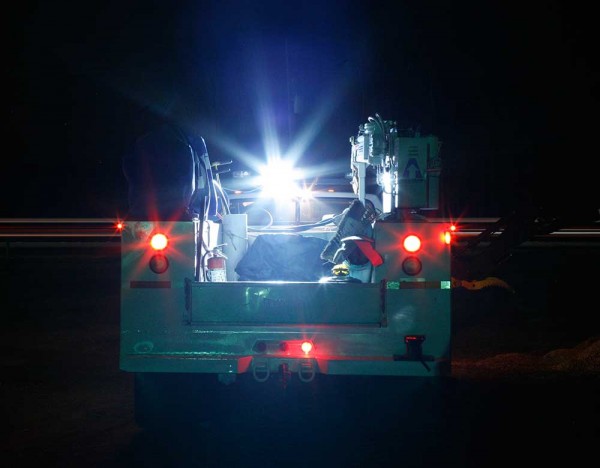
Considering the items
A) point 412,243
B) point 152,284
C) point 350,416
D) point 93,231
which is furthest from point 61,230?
point 412,243

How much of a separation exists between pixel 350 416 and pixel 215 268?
1.66 metres

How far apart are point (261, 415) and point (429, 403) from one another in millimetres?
1408

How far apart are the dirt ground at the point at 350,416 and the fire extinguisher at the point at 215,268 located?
1.16m

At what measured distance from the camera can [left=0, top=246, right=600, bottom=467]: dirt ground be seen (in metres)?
5.69

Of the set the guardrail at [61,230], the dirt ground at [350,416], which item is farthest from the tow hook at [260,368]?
the guardrail at [61,230]

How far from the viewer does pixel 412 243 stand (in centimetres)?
588

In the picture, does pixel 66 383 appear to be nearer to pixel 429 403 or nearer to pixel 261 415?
pixel 261 415

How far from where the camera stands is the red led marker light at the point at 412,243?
5.88 m

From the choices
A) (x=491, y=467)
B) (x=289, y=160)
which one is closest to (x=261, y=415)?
(x=491, y=467)

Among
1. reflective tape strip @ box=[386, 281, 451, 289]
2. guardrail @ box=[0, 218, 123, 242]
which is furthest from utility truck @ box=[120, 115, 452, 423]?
guardrail @ box=[0, 218, 123, 242]

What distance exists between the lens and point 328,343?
19.3 ft

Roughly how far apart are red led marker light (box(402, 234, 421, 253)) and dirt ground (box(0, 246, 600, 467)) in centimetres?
140

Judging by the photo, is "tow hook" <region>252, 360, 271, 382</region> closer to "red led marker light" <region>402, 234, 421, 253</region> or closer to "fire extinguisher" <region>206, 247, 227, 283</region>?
"fire extinguisher" <region>206, 247, 227, 283</region>

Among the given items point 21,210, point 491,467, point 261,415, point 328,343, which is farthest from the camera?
point 21,210
